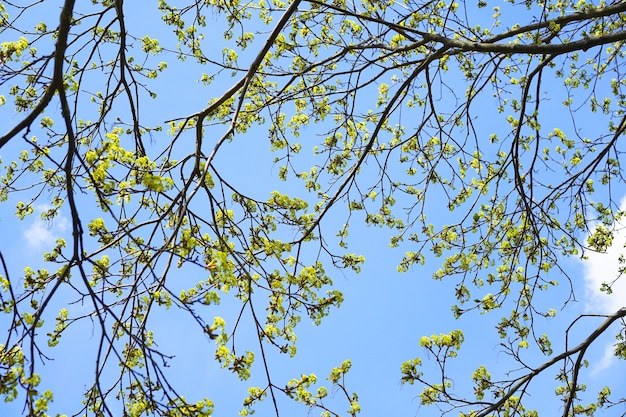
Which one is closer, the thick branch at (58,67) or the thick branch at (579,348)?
the thick branch at (58,67)

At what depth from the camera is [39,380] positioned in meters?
2.46

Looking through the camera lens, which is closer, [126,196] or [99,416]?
[99,416]

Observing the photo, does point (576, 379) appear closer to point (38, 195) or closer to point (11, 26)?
point (38, 195)

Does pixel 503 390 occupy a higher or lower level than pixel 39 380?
higher

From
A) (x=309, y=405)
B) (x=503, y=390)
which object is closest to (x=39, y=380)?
(x=309, y=405)

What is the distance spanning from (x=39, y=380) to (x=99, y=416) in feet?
1.33

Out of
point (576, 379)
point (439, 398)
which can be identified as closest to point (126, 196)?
point (439, 398)

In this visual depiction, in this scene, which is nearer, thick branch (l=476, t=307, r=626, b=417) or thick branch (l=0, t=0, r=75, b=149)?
thick branch (l=0, t=0, r=75, b=149)

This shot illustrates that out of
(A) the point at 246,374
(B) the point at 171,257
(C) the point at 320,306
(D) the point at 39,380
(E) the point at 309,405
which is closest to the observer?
(D) the point at 39,380

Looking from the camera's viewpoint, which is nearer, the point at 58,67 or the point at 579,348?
the point at 58,67

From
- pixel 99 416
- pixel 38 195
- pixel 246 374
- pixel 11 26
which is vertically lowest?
pixel 99 416

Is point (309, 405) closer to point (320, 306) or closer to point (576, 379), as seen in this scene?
point (320, 306)

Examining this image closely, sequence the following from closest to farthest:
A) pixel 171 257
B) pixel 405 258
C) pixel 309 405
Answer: pixel 171 257 → pixel 309 405 → pixel 405 258

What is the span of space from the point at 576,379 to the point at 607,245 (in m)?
2.07
